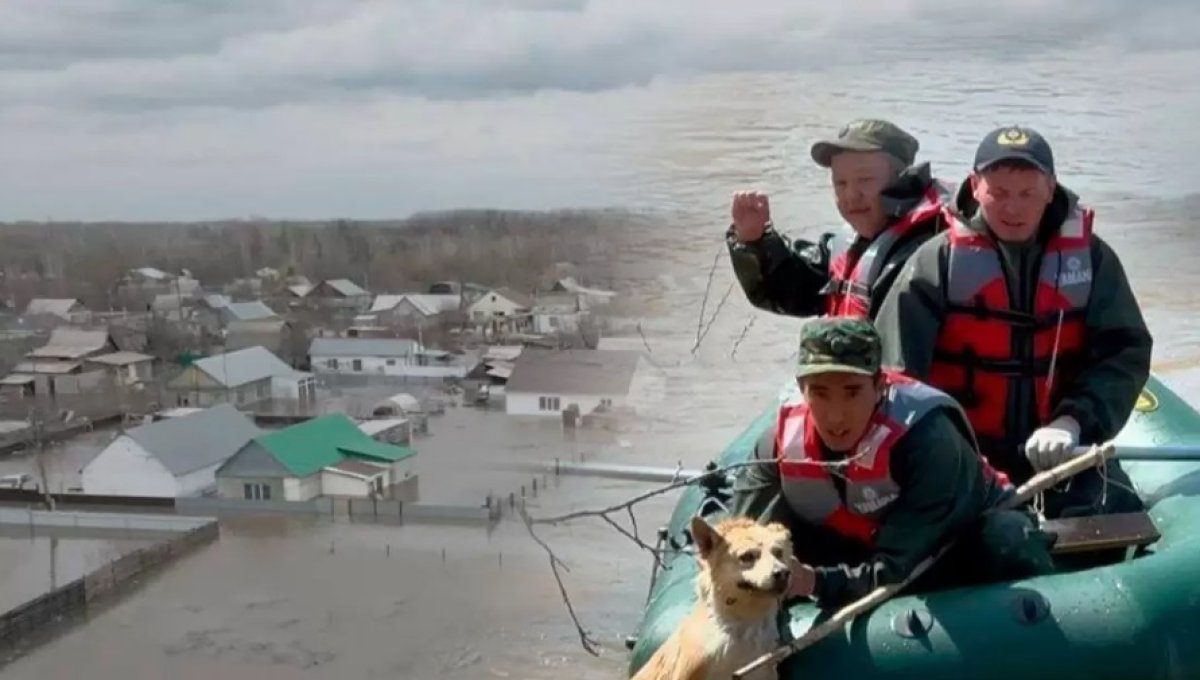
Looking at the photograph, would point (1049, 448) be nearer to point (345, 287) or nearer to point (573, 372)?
point (573, 372)

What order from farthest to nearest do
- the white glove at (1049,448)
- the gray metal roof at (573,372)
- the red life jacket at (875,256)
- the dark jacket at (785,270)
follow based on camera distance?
the gray metal roof at (573,372), the dark jacket at (785,270), the red life jacket at (875,256), the white glove at (1049,448)

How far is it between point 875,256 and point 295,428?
7.80 meters

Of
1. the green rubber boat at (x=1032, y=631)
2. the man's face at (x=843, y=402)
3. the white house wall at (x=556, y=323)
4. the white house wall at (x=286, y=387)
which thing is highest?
the man's face at (x=843, y=402)

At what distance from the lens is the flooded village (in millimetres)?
7840

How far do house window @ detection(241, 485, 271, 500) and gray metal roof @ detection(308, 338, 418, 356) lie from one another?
203 centimetres

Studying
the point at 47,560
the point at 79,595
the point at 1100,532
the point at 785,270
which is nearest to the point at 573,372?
the point at 79,595

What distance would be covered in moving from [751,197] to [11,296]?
42.0ft

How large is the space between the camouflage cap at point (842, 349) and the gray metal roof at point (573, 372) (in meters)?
6.56

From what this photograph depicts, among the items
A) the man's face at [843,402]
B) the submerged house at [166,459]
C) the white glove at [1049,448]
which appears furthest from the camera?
the submerged house at [166,459]

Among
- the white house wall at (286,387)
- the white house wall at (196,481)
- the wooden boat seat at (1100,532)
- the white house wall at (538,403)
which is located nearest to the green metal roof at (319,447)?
the white house wall at (196,481)

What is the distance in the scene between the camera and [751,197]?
1829mm

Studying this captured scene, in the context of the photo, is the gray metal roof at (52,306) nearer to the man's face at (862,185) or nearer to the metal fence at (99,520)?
the metal fence at (99,520)

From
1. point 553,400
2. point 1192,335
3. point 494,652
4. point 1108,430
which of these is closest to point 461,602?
point 494,652

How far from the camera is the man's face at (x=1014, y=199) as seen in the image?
4.63ft
